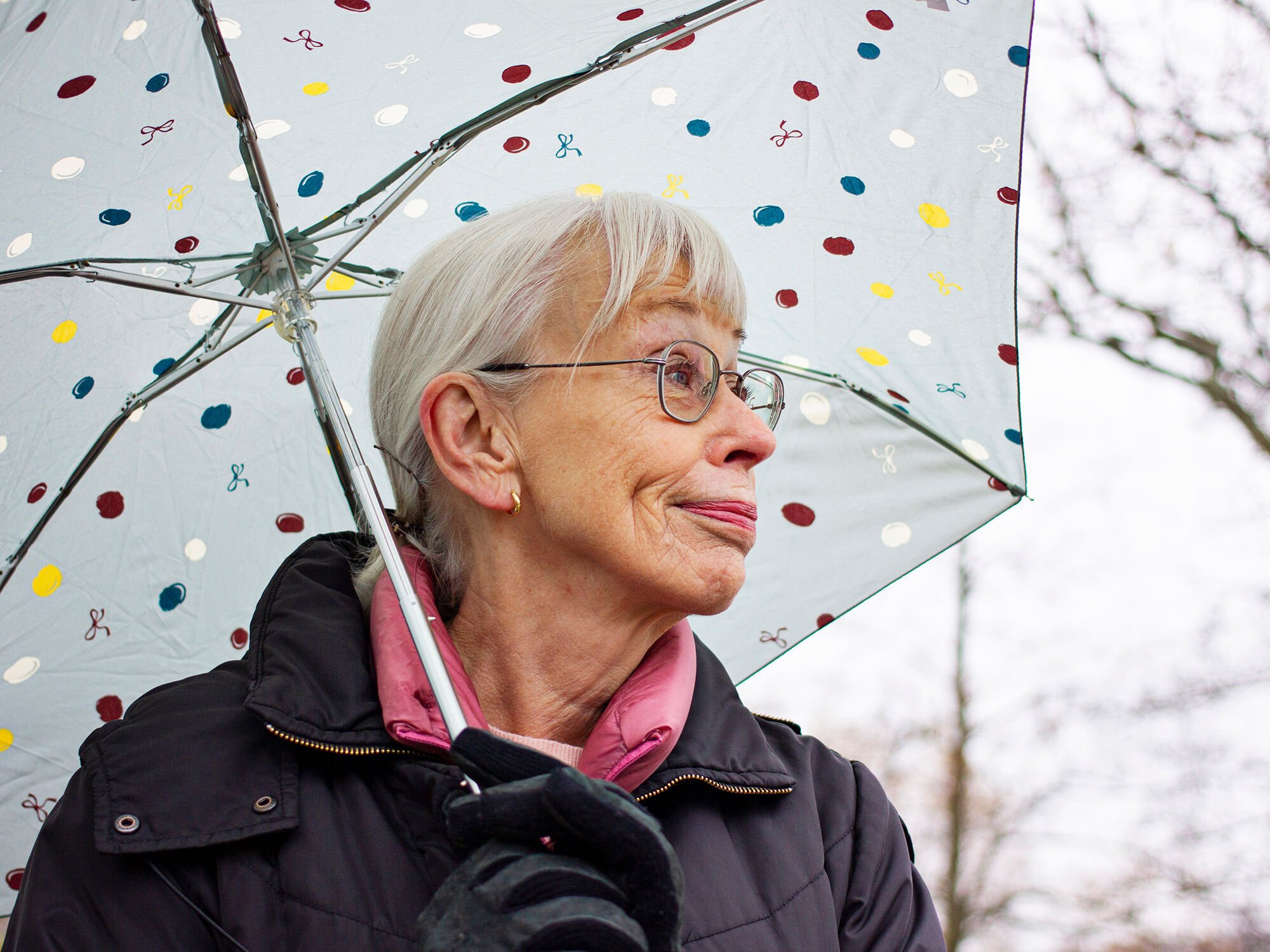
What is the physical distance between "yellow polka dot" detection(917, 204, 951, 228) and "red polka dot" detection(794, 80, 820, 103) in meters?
0.34

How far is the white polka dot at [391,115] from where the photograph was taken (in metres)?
2.20

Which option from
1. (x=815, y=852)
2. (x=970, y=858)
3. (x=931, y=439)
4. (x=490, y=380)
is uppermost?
(x=490, y=380)

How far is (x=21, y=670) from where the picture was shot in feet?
7.87

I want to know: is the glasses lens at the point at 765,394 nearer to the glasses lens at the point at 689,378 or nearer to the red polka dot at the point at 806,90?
the glasses lens at the point at 689,378

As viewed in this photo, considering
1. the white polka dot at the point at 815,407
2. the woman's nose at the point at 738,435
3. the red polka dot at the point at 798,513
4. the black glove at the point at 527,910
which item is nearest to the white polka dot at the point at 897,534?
the red polka dot at the point at 798,513

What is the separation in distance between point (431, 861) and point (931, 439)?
155 centimetres

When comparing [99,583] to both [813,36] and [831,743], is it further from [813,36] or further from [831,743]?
[831,743]

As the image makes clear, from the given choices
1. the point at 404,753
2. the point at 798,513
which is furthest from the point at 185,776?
the point at 798,513

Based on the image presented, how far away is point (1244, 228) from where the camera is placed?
810 cm

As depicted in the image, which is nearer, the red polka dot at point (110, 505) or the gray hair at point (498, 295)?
the gray hair at point (498, 295)

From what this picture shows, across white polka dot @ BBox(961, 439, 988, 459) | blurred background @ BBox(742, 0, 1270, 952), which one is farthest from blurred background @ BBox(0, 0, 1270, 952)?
white polka dot @ BBox(961, 439, 988, 459)

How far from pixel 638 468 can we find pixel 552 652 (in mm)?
402

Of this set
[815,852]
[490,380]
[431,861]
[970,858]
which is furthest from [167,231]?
[970,858]

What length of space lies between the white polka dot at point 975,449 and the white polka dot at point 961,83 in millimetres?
791
